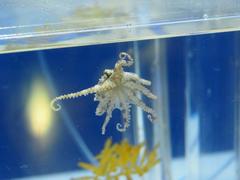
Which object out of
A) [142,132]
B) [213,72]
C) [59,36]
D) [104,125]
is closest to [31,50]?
[59,36]

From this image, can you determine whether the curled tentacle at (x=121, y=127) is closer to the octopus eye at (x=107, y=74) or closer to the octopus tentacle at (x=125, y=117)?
the octopus tentacle at (x=125, y=117)

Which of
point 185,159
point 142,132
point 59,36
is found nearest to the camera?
point 59,36

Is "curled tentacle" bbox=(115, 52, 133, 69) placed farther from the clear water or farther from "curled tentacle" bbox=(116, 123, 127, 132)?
"curled tentacle" bbox=(116, 123, 127, 132)

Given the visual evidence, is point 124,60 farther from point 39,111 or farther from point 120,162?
point 39,111

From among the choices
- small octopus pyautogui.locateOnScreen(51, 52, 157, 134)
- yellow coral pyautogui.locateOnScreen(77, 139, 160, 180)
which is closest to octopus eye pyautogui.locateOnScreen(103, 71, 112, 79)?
small octopus pyautogui.locateOnScreen(51, 52, 157, 134)

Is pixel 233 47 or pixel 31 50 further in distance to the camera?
pixel 233 47

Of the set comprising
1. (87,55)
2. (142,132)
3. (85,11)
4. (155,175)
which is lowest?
(155,175)

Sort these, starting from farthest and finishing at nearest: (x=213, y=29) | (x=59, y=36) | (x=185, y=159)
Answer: (x=185, y=159), (x=213, y=29), (x=59, y=36)

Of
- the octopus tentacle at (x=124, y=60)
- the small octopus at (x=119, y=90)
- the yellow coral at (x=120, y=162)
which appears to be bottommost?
the yellow coral at (x=120, y=162)

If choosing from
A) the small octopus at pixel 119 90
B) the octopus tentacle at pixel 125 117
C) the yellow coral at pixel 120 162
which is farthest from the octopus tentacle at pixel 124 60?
the yellow coral at pixel 120 162

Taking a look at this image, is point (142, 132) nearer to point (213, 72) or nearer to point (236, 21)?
point (213, 72)
